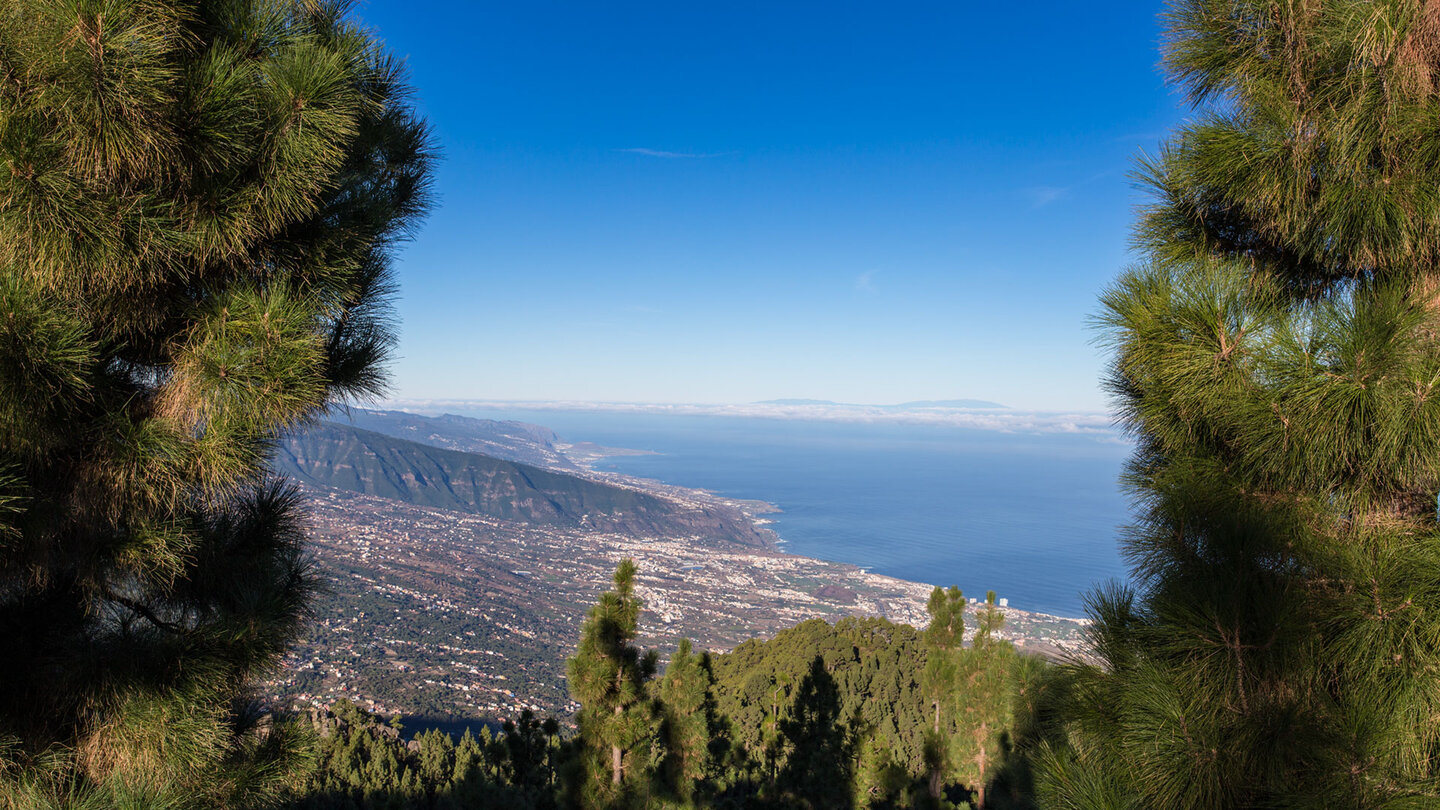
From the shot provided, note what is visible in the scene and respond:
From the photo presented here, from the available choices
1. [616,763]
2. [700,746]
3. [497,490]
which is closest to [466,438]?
[497,490]

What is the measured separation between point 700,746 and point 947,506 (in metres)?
90.1

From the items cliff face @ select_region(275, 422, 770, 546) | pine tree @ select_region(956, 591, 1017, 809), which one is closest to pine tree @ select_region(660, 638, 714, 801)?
pine tree @ select_region(956, 591, 1017, 809)

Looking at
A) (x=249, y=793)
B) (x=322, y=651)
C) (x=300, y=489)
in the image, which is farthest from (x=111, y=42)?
(x=322, y=651)

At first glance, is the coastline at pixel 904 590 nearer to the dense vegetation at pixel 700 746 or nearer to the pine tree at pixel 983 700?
the pine tree at pixel 983 700

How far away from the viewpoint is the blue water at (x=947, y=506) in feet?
178

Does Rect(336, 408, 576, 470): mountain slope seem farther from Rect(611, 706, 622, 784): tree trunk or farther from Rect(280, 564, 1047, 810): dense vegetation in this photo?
Rect(611, 706, 622, 784): tree trunk

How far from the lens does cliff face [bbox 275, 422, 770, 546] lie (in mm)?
84688

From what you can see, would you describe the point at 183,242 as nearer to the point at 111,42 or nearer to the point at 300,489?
the point at 111,42

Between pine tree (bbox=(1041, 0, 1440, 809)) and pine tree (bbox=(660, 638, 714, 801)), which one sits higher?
pine tree (bbox=(1041, 0, 1440, 809))

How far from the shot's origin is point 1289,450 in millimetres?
1645

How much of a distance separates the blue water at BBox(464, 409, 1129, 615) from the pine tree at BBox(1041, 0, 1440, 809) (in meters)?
2.11

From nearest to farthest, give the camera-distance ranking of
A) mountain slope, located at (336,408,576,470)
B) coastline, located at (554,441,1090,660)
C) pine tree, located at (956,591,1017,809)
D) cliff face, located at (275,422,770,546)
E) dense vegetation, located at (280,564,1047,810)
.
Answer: coastline, located at (554,441,1090,660) < dense vegetation, located at (280,564,1047,810) < pine tree, located at (956,591,1017,809) < cliff face, located at (275,422,770,546) < mountain slope, located at (336,408,576,470)

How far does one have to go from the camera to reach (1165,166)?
2.04 metres

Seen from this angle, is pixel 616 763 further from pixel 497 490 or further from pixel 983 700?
pixel 497 490
